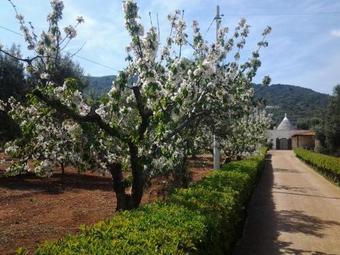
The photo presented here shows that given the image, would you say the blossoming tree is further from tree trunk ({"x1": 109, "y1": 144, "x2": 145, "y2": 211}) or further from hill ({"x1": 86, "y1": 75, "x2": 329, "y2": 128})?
hill ({"x1": 86, "y1": 75, "x2": 329, "y2": 128})

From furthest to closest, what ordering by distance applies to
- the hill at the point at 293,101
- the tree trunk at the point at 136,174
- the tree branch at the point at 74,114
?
the hill at the point at 293,101, the tree trunk at the point at 136,174, the tree branch at the point at 74,114

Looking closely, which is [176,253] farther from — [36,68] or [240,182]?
[240,182]

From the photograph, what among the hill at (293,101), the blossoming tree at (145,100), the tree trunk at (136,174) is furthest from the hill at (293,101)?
the tree trunk at (136,174)

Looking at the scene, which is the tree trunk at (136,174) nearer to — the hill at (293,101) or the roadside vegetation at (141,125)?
the roadside vegetation at (141,125)

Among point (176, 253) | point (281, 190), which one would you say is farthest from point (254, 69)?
point (281, 190)

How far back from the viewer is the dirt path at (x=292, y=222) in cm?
931

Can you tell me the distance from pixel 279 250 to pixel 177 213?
3.63 metres

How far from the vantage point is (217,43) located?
11.0 meters

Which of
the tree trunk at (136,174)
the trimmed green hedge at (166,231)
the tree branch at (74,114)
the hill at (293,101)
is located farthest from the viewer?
the hill at (293,101)

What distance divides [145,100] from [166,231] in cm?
369

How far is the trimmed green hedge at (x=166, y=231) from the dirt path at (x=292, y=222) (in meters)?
1.58

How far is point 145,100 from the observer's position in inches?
339

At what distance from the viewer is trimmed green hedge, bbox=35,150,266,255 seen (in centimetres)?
461

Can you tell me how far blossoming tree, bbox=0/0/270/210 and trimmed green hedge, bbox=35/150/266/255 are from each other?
4.31 ft
